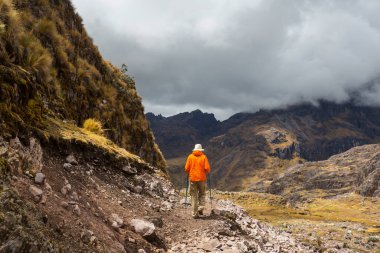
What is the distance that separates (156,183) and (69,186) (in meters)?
7.62

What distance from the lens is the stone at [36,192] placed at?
8680mm

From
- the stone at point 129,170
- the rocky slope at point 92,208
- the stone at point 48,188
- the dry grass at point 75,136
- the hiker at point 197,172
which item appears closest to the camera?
the rocky slope at point 92,208

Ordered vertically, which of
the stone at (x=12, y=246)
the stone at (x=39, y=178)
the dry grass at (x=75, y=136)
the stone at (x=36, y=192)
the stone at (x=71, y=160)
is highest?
the dry grass at (x=75, y=136)

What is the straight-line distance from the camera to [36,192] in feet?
28.9

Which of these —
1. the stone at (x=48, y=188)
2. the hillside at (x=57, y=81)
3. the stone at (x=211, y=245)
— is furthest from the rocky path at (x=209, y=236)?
the hillside at (x=57, y=81)

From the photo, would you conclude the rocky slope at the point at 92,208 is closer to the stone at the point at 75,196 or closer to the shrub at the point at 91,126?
the stone at the point at 75,196

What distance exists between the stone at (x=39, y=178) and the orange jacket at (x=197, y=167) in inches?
305

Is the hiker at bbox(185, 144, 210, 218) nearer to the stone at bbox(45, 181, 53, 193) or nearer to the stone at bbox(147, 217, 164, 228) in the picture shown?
the stone at bbox(147, 217, 164, 228)

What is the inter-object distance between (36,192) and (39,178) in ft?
2.84

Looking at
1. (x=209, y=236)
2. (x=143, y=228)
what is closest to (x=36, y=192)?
(x=143, y=228)

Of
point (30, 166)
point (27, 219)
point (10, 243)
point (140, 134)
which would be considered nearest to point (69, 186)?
point (30, 166)

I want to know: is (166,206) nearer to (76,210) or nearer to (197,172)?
(197,172)

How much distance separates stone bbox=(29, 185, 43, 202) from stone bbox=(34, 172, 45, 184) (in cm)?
54

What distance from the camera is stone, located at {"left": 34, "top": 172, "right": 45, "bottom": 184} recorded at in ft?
31.3
